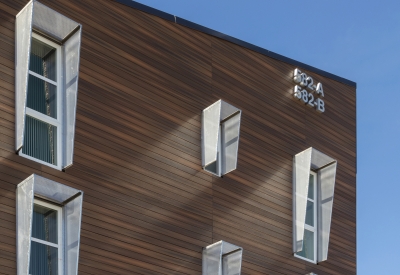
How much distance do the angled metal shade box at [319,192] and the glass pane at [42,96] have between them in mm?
6763

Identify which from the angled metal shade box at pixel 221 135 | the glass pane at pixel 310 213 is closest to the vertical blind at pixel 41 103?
the angled metal shade box at pixel 221 135

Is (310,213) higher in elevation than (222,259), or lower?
higher

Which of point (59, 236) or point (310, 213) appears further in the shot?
point (310, 213)

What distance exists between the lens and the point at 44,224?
1511 centimetres

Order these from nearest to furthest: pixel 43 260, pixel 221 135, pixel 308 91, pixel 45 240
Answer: pixel 43 260 → pixel 45 240 → pixel 221 135 → pixel 308 91

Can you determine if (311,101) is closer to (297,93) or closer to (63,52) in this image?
(297,93)

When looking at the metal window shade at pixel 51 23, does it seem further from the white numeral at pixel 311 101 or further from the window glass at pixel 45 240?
the white numeral at pixel 311 101

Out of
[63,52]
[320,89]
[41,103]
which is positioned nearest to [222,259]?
[41,103]

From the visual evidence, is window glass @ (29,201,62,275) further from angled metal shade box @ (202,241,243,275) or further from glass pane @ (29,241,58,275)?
angled metal shade box @ (202,241,243,275)

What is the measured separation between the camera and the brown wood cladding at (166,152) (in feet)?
51.2

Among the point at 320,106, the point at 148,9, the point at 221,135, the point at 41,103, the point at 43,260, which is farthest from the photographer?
the point at 320,106

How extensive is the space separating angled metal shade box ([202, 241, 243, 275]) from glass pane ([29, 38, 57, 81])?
15.2 ft

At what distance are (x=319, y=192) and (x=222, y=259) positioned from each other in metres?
4.39

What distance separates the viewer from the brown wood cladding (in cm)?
1562
